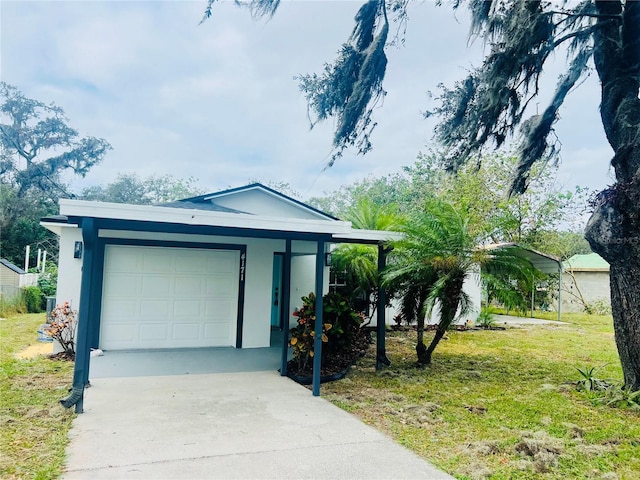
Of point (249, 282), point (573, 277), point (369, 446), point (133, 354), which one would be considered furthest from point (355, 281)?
point (573, 277)

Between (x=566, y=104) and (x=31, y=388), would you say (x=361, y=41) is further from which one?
(x=31, y=388)

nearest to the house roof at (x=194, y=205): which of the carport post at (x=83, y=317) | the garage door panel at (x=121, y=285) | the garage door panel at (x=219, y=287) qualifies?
the garage door panel at (x=219, y=287)

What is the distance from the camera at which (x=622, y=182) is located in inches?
220

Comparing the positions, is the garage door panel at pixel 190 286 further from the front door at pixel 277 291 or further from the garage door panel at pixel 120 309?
the front door at pixel 277 291

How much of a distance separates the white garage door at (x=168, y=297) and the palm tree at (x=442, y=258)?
3397 mm

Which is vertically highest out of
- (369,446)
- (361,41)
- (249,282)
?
(361,41)

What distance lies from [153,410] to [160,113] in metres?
28.2

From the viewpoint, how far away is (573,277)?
63.9 ft

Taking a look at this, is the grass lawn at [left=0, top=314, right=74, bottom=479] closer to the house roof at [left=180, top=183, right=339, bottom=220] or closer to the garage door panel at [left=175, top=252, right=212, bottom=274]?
the garage door panel at [left=175, top=252, right=212, bottom=274]

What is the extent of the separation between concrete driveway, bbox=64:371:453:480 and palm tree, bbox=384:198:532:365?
8.22 feet

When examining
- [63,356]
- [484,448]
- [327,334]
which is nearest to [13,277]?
[63,356]

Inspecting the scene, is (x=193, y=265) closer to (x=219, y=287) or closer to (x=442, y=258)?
(x=219, y=287)

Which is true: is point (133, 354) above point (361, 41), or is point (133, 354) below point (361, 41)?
below

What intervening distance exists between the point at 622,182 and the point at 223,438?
553cm
